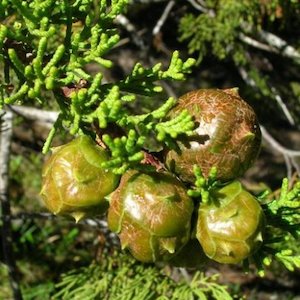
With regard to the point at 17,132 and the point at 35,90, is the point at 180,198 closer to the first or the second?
the point at 35,90

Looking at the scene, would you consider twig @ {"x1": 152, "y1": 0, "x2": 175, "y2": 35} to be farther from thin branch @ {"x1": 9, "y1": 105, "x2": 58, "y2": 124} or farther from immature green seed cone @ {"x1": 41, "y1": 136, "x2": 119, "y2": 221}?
immature green seed cone @ {"x1": 41, "y1": 136, "x2": 119, "y2": 221}

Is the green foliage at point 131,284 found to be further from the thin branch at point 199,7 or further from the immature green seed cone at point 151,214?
the thin branch at point 199,7

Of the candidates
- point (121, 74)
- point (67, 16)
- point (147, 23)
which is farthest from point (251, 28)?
point (67, 16)

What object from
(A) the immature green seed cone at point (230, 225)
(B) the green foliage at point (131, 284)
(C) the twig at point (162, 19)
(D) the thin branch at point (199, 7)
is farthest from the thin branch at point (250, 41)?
(A) the immature green seed cone at point (230, 225)

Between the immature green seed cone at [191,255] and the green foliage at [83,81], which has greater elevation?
the green foliage at [83,81]

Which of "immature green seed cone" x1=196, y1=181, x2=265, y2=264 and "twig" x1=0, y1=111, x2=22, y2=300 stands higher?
"immature green seed cone" x1=196, y1=181, x2=265, y2=264

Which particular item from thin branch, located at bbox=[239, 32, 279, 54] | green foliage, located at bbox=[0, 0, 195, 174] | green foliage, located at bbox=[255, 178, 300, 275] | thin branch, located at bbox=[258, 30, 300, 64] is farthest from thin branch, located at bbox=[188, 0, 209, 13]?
green foliage, located at bbox=[255, 178, 300, 275]

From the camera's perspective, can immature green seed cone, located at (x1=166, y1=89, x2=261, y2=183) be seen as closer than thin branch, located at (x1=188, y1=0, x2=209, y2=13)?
Yes
